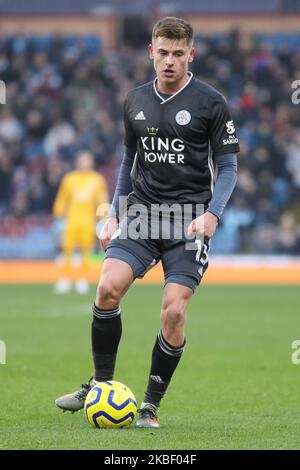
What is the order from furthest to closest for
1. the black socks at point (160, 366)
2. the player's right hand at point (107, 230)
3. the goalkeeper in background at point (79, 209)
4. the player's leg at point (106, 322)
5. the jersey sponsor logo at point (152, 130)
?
the goalkeeper in background at point (79, 209)
the player's right hand at point (107, 230)
the jersey sponsor logo at point (152, 130)
the black socks at point (160, 366)
the player's leg at point (106, 322)

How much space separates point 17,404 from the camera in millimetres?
7461

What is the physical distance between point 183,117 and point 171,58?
0.38 m

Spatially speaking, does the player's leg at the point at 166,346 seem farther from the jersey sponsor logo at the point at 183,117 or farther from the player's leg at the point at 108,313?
the jersey sponsor logo at the point at 183,117

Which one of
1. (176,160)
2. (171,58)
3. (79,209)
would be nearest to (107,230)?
(176,160)

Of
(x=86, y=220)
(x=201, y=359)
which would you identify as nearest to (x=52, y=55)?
(x=86, y=220)

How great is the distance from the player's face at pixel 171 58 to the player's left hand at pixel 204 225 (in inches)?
35.3

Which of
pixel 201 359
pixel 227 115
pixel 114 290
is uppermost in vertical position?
pixel 227 115

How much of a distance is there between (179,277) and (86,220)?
13603mm

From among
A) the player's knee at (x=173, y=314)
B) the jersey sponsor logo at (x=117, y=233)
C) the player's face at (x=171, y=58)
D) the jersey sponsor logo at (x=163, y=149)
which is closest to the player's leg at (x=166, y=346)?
the player's knee at (x=173, y=314)

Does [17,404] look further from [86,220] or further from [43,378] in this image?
[86,220]

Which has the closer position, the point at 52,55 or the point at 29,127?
the point at 29,127

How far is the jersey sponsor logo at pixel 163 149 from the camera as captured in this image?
6688mm

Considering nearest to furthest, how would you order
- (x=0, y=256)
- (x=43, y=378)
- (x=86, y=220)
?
(x=43, y=378), (x=86, y=220), (x=0, y=256)

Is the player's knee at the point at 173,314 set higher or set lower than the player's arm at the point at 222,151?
lower
